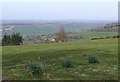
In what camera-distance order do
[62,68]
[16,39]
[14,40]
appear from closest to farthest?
1. [62,68]
2. [16,39]
3. [14,40]

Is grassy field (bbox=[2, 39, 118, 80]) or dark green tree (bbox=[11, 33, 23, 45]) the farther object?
dark green tree (bbox=[11, 33, 23, 45])

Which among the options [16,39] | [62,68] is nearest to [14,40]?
[16,39]

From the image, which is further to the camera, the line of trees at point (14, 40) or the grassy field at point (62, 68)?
the line of trees at point (14, 40)

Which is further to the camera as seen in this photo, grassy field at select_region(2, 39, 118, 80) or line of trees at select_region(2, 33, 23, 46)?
line of trees at select_region(2, 33, 23, 46)

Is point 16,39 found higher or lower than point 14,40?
higher

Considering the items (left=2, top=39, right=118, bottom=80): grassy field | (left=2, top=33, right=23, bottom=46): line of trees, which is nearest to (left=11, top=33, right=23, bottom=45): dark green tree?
(left=2, top=33, right=23, bottom=46): line of trees

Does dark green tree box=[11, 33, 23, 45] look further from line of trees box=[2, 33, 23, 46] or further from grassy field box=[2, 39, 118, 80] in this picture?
grassy field box=[2, 39, 118, 80]

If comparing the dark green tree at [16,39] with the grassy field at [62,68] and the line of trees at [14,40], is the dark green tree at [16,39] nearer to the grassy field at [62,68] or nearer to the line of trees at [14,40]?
the line of trees at [14,40]

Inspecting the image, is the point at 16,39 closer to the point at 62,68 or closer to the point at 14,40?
the point at 14,40

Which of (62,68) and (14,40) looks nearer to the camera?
(62,68)

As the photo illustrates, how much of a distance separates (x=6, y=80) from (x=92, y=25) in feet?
232

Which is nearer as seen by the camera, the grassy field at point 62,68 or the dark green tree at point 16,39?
the grassy field at point 62,68

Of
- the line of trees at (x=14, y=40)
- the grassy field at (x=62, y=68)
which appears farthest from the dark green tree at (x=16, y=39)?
the grassy field at (x=62, y=68)

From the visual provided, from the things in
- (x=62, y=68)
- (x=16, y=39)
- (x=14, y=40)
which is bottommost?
(x=14, y=40)
